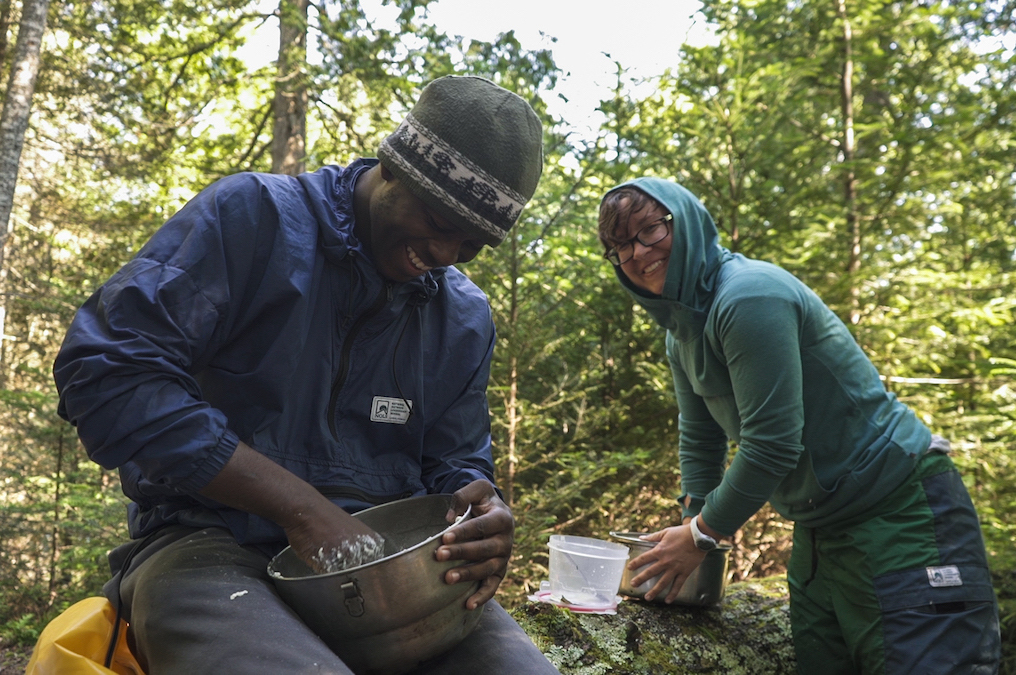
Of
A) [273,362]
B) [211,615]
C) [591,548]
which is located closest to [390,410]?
[273,362]

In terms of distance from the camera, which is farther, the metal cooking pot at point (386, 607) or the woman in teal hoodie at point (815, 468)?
the woman in teal hoodie at point (815, 468)

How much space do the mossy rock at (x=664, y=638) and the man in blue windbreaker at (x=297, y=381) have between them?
2.32 feet

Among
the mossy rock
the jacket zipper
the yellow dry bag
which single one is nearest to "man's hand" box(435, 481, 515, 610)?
the jacket zipper

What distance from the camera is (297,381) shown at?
1855 millimetres

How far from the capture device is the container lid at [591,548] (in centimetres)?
286

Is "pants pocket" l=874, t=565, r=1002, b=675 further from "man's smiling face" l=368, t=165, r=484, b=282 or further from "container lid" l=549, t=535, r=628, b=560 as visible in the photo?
"man's smiling face" l=368, t=165, r=484, b=282

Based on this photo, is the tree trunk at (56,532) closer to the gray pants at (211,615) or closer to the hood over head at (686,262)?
the gray pants at (211,615)

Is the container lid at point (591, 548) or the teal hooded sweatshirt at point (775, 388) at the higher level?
the teal hooded sweatshirt at point (775, 388)

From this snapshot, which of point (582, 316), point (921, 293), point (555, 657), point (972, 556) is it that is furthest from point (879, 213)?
point (555, 657)

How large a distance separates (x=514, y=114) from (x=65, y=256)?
32.0ft

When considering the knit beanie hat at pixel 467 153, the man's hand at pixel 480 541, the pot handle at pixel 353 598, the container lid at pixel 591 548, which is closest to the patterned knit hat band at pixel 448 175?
the knit beanie hat at pixel 467 153

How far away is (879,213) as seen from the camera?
6.02 meters

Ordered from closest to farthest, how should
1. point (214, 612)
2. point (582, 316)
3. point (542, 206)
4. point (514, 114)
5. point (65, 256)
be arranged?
point (214, 612), point (514, 114), point (542, 206), point (582, 316), point (65, 256)

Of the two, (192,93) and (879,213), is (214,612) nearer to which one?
(879,213)
